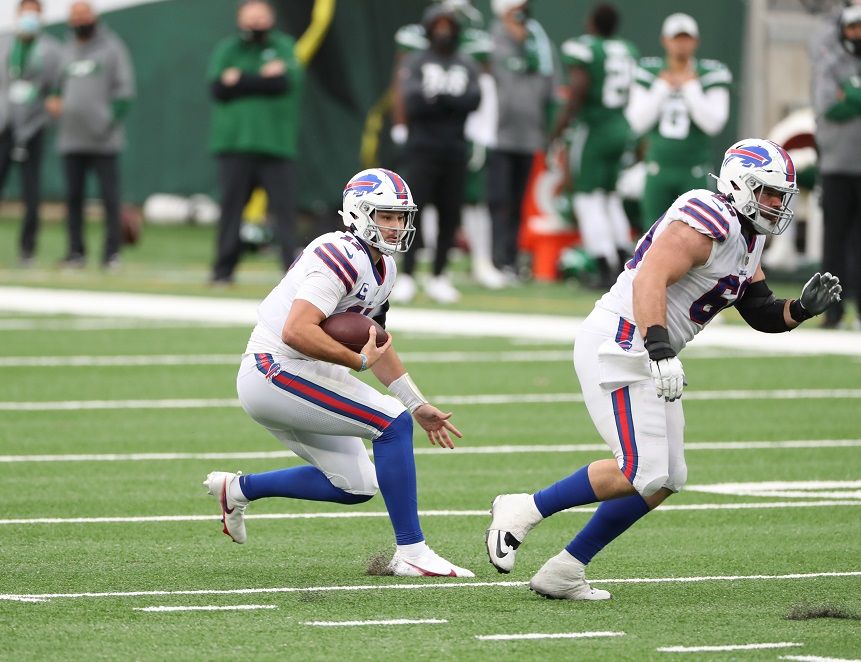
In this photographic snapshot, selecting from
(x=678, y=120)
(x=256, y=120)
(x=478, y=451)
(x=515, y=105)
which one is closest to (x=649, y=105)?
(x=678, y=120)

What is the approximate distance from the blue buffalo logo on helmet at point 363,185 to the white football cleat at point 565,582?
1396 mm

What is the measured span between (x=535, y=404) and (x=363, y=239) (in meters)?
4.18

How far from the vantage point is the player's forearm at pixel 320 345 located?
6168 millimetres

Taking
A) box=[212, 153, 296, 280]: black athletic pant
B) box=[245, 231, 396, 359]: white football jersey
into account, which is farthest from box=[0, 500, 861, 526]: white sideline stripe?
box=[212, 153, 296, 280]: black athletic pant

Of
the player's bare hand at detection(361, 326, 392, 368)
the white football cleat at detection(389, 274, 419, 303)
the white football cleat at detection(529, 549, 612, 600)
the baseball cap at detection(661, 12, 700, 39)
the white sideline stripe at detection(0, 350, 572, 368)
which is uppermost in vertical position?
the baseball cap at detection(661, 12, 700, 39)

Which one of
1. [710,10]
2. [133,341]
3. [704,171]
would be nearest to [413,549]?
[133,341]

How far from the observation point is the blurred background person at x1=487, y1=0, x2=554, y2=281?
53.0 feet

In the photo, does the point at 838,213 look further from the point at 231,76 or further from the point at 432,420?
the point at 432,420

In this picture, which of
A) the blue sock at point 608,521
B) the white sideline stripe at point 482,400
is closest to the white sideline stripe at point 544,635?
the blue sock at point 608,521

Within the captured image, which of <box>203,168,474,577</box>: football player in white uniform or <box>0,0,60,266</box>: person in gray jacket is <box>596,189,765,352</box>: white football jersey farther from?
<box>0,0,60,266</box>: person in gray jacket

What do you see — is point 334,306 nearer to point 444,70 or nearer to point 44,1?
point 444,70

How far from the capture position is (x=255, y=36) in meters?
15.2

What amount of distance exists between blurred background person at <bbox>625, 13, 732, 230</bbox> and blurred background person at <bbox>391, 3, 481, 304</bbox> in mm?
1539

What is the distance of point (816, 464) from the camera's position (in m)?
8.58
